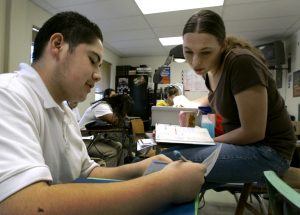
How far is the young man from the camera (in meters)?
0.40

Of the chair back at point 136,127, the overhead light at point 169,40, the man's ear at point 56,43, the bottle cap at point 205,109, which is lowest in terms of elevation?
the chair back at point 136,127

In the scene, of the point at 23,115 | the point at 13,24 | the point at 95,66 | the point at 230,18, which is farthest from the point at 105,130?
the point at 230,18

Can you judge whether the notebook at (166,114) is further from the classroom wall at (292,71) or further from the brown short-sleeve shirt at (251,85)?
the classroom wall at (292,71)

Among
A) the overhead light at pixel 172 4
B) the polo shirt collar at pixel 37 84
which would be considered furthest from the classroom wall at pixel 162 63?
the polo shirt collar at pixel 37 84

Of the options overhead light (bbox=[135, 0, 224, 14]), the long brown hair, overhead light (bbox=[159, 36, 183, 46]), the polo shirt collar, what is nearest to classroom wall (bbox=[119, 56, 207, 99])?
overhead light (bbox=[159, 36, 183, 46])

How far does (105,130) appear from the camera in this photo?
103 inches

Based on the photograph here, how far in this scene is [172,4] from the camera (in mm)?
3373

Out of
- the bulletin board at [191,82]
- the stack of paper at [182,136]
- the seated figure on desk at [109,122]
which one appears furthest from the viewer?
the bulletin board at [191,82]

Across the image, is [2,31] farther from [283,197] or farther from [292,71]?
[292,71]

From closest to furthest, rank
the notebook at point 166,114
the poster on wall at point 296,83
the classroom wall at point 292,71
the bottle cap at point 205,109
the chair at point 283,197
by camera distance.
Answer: the chair at point 283,197
the bottle cap at point 205,109
the notebook at point 166,114
the poster on wall at point 296,83
the classroom wall at point 292,71

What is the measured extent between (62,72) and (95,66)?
3.8 inches

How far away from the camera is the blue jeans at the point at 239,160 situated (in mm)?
1007

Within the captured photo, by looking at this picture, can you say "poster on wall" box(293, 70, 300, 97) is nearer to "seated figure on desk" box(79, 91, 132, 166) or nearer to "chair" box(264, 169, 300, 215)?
"seated figure on desk" box(79, 91, 132, 166)

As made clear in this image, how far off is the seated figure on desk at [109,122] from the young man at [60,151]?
1.76 meters
